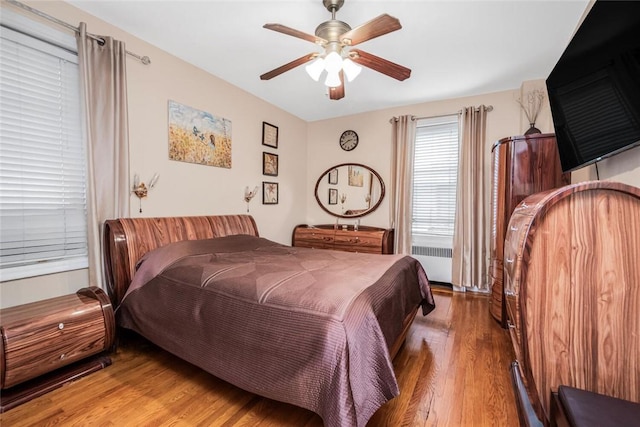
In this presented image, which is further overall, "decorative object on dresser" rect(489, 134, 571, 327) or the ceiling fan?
"decorative object on dresser" rect(489, 134, 571, 327)

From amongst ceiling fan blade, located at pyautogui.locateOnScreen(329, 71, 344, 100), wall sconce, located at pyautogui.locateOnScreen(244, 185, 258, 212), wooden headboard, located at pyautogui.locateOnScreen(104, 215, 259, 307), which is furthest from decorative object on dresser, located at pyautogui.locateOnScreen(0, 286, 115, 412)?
ceiling fan blade, located at pyautogui.locateOnScreen(329, 71, 344, 100)

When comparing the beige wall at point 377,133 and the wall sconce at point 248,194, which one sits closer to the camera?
the beige wall at point 377,133

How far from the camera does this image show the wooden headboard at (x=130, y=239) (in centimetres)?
218

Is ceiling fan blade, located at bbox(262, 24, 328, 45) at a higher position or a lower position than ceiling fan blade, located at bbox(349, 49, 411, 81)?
higher

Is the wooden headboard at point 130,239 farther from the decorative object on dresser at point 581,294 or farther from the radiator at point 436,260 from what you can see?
the radiator at point 436,260

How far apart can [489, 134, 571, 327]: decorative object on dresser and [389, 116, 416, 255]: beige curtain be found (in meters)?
1.33

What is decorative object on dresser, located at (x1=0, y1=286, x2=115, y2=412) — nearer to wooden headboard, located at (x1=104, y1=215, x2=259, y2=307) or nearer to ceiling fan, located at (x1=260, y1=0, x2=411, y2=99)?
wooden headboard, located at (x1=104, y1=215, x2=259, y2=307)

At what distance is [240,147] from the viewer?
3514 millimetres

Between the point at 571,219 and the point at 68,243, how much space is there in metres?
3.15

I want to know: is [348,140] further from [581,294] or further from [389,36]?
[581,294]

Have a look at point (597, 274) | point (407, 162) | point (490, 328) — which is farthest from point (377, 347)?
point (407, 162)

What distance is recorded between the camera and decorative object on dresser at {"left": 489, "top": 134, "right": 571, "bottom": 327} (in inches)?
93.8

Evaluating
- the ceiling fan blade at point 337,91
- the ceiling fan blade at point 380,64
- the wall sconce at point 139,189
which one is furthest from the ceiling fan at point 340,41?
the wall sconce at point 139,189

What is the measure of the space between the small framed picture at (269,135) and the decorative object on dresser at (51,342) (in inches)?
104
